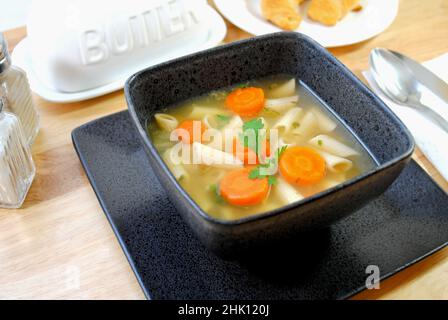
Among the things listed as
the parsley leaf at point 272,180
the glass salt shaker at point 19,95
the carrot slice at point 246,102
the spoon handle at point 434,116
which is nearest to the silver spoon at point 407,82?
the spoon handle at point 434,116

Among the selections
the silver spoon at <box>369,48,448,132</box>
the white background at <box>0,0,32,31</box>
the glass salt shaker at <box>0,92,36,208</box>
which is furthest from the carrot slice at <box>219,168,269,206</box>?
the white background at <box>0,0,32,31</box>

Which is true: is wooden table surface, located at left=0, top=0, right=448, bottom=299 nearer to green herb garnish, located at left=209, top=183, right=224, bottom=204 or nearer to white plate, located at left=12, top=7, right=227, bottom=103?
white plate, located at left=12, top=7, right=227, bottom=103

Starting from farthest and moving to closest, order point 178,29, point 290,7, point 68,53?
1. point 290,7
2. point 178,29
3. point 68,53

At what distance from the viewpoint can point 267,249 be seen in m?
0.83

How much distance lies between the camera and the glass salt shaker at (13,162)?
986mm

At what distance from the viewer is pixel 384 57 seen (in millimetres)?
1327

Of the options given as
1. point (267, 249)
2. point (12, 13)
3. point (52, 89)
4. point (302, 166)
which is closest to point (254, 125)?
point (302, 166)

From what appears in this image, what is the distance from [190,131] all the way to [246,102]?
0.14 metres

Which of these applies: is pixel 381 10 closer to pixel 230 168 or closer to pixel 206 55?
pixel 206 55

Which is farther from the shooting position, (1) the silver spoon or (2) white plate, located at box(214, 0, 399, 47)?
(2) white plate, located at box(214, 0, 399, 47)

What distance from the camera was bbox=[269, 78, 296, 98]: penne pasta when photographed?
1120mm

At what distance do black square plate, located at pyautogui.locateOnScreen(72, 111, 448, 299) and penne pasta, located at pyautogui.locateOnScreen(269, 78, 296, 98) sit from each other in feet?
0.91

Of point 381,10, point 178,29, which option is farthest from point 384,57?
point 178,29
